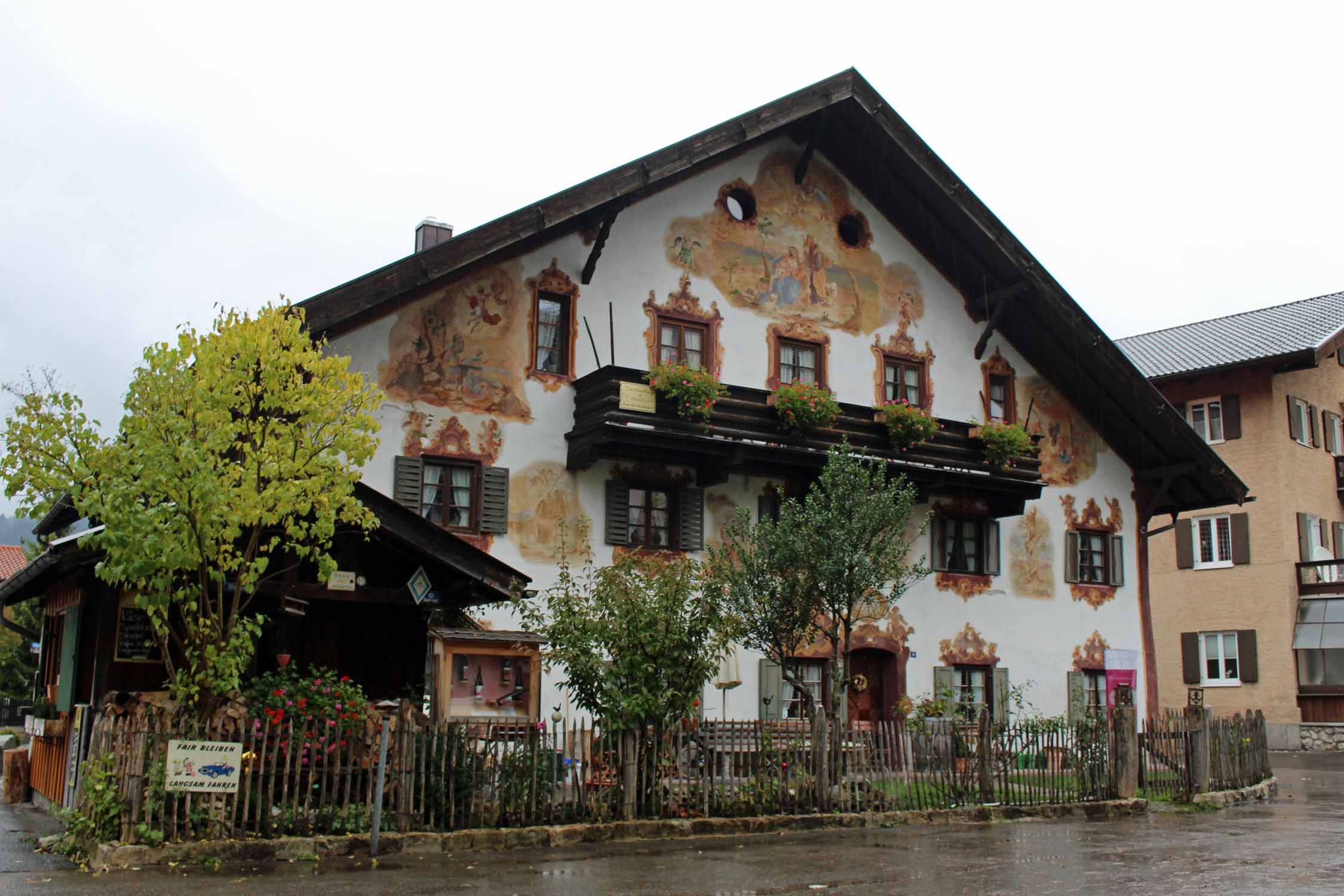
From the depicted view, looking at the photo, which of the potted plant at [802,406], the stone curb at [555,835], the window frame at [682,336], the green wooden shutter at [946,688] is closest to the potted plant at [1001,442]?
the potted plant at [802,406]

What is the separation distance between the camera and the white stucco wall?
2066cm

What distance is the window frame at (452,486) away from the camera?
20.2m

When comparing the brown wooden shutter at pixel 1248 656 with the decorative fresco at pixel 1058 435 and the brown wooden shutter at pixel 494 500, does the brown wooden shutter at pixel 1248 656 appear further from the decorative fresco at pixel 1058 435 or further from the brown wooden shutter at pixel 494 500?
the brown wooden shutter at pixel 494 500

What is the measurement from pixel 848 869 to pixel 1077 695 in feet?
49.7

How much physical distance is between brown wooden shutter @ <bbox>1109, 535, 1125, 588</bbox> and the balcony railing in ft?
36.6

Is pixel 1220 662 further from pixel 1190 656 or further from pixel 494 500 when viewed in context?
pixel 494 500

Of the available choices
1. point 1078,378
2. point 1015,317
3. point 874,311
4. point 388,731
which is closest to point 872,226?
point 874,311

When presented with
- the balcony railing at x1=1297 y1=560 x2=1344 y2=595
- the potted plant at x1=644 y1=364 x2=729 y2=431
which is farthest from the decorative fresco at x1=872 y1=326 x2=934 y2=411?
the balcony railing at x1=1297 y1=560 x2=1344 y2=595

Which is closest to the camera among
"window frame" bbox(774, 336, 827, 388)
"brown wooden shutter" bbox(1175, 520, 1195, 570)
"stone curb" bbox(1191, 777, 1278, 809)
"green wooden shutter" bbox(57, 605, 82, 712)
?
"green wooden shutter" bbox(57, 605, 82, 712)

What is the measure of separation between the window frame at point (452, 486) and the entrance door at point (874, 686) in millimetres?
7442

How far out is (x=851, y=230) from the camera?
25.4 metres

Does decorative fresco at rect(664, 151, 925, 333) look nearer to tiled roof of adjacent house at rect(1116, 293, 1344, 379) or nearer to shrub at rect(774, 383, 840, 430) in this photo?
shrub at rect(774, 383, 840, 430)

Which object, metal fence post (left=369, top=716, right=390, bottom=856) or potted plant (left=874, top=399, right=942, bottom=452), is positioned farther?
potted plant (left=874, top=399, right=942, bottom=452)

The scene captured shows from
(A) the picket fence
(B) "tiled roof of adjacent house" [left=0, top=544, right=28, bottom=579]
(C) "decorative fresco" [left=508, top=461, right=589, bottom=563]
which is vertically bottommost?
(A) the picket fence
